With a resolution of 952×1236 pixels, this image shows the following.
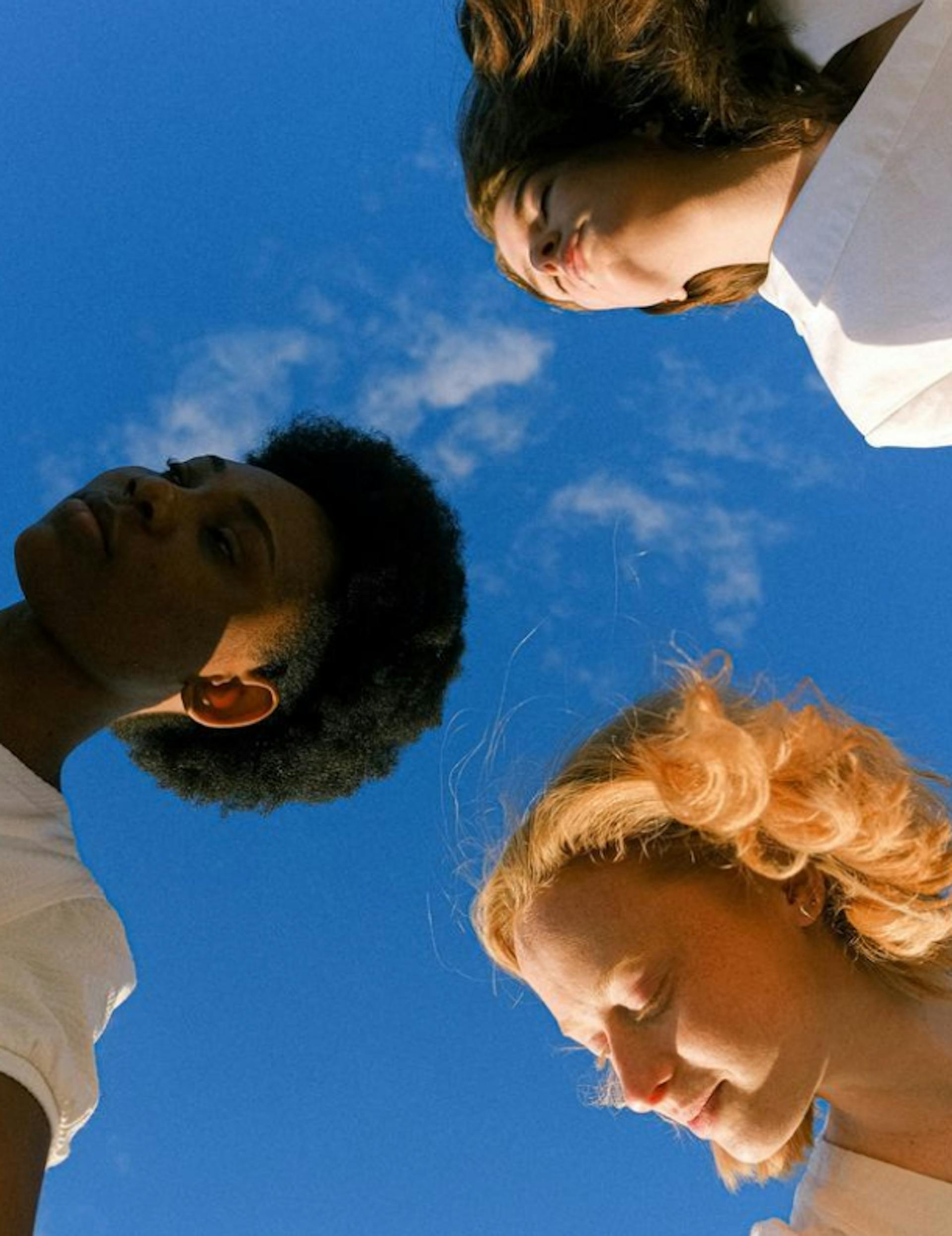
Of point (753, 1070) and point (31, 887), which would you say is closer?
point (753, 1070)

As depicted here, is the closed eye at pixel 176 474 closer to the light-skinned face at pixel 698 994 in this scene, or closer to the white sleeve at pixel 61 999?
the white sleeve at pixel 61 999

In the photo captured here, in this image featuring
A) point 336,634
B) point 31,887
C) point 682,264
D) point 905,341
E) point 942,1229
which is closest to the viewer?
point 942,1229

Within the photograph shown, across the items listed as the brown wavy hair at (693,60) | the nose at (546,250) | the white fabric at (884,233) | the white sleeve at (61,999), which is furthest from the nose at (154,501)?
the white fabric at (884,233)

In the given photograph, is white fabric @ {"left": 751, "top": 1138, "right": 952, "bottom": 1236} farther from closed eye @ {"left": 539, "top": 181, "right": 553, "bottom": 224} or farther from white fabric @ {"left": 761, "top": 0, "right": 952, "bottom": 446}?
closed eye @ {"left": 539, "top": 181, "right": 553, "bottom": 224}

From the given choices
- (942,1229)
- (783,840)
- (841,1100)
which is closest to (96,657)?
(783,840)

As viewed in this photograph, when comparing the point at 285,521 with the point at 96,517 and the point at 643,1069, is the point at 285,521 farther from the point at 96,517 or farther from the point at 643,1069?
the point at 643,1069

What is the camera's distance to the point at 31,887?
2928 mm

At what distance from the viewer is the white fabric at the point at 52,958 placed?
2.55 meters

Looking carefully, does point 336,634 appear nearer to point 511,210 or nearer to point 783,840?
point 511,210

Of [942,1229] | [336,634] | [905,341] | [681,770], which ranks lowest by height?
[942,1229]

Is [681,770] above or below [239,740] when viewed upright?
above

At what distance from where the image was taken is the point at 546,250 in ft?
11.8

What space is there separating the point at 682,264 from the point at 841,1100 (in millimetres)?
2235

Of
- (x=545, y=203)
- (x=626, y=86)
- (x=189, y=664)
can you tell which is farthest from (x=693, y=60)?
(x=189, y=664)
